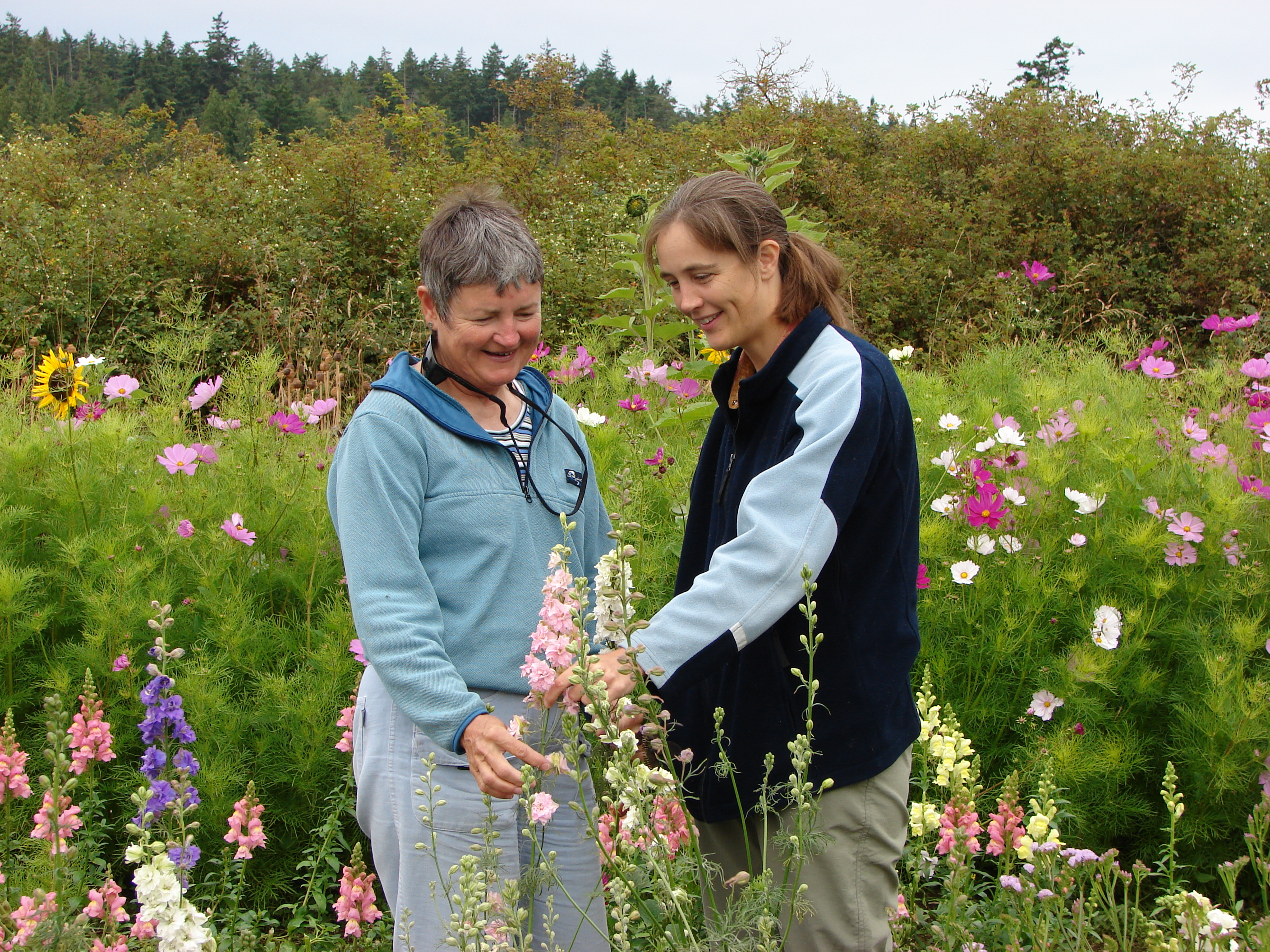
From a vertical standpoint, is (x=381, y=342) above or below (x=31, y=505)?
above

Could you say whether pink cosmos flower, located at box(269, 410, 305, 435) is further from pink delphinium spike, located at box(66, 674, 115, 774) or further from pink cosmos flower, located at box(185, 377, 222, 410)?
pink delphinium spike, located at box(66, 674, 115, 774)

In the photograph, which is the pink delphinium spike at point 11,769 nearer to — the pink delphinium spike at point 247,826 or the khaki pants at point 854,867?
the pink delphinium spike at point 247,826

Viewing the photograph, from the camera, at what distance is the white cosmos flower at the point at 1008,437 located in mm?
3346

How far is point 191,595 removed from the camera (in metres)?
3.27

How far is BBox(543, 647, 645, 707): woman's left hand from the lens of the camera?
1.38m

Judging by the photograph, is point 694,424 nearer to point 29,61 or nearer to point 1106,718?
point 1106,718

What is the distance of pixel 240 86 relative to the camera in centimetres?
4131

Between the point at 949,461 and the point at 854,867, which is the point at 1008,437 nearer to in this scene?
the point at 949,461

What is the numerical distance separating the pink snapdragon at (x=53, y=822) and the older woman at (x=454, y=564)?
501 millimetres

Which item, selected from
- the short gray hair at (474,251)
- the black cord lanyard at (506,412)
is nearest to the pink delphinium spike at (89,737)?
the black cord lanyard at (506,412)

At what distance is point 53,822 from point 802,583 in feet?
4.33

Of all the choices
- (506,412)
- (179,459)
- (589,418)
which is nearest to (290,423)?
(179,459)

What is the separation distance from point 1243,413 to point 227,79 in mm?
50845

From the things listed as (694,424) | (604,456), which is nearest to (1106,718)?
(604,456)
